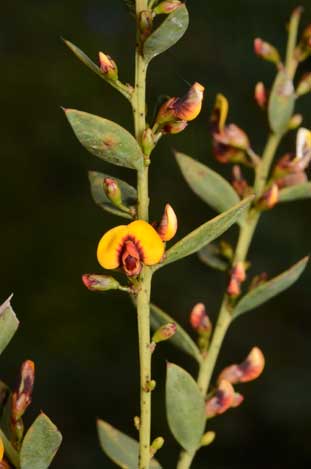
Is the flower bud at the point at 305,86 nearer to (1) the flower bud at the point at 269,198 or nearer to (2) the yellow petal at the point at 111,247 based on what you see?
(1) the flower bud at the point at 269,198

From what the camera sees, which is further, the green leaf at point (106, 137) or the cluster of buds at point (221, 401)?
the cluster of buds at point (221, 401)

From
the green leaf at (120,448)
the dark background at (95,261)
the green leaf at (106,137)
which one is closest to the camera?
the green leaf at (106,137)

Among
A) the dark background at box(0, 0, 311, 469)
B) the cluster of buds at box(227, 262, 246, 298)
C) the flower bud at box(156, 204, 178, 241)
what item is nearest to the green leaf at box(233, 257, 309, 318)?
the cluster of buds at box(227, 262, 246, 298)

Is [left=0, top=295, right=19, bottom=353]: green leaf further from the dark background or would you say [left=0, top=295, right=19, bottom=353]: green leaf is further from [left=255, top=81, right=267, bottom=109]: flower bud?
the dark background

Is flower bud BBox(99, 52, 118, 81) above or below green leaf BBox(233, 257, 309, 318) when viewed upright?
above

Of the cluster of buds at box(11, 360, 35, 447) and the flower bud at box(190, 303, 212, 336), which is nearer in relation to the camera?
the cluster of buds at box(11, 360, 35, 447)

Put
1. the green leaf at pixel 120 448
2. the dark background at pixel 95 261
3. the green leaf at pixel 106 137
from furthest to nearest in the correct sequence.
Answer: the dark background at pixel 95 261, the green leaf at pixel 120 448, the green leaf at pixel 106 137

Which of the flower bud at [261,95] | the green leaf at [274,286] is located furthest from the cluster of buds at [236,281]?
the flower bud at [261,95]
